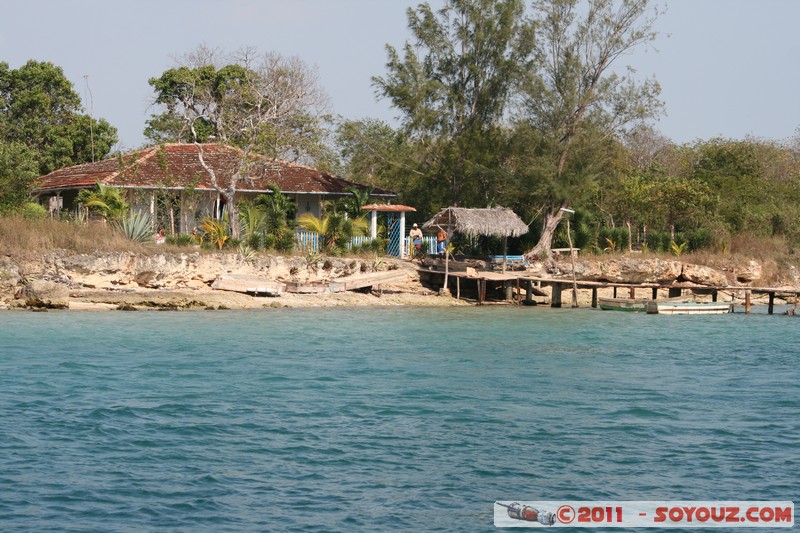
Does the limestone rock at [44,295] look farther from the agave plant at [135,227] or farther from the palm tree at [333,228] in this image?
the palm tree at [333,228]

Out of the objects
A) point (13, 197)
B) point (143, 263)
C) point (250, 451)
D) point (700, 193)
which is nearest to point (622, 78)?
point (700, 193)

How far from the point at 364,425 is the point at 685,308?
78.6ft

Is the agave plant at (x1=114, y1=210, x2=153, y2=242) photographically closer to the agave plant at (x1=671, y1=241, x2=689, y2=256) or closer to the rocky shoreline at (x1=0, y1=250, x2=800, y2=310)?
the rocky shoreline at (x1=0, y1=250, x2=800, y2=310)

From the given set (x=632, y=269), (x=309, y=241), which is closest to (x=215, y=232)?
(x=309, y=241)

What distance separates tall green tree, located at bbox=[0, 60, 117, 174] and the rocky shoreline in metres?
16.9

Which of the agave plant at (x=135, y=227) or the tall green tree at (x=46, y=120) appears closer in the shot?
the agave plant at (x=135, y=227)

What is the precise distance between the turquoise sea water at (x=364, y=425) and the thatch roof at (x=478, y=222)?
11066 mm

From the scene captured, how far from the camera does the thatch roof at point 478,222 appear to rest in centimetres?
3747

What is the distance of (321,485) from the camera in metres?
11.8

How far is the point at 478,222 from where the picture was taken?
3772 cm

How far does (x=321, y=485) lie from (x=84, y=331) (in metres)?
15.8

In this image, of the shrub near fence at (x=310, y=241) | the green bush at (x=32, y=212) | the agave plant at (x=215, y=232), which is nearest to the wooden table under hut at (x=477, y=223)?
the shrub near fence at (x=310, y=241)

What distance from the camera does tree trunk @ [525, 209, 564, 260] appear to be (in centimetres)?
4225

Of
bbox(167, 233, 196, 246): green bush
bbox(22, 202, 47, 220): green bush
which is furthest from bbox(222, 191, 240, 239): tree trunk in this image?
bbox(22, 202, 47, 220): green bush
